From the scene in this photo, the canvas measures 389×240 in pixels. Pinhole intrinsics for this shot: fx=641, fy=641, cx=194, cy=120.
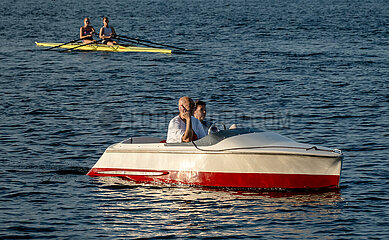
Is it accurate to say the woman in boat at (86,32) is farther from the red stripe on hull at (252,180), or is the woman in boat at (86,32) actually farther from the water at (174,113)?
the red stripe on hull at (252,180)

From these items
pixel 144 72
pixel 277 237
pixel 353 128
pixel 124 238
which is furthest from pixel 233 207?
pixel 144 72

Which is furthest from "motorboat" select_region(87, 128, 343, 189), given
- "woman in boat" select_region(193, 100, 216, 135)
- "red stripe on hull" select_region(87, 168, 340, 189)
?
"woman in boat" select_region(193, 100, 216, 135)

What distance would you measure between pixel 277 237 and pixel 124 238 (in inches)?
92.1

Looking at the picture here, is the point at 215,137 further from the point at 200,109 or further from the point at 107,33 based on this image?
the point at 107,33

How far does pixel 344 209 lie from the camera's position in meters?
11.1

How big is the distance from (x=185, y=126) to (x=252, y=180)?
1.64 meters

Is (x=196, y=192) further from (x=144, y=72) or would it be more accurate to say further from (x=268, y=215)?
(x=144, y=72)

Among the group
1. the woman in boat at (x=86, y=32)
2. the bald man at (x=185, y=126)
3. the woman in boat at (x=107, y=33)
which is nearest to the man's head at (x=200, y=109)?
the bald man at (x=185, y=126)

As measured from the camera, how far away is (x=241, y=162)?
37.4 feet

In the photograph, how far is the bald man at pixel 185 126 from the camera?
11789mm

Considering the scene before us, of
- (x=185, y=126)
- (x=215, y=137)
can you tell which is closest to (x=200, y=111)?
(x=185, y=126)

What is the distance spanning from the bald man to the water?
100 cm

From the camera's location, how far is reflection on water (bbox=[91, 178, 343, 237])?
33.5 ft

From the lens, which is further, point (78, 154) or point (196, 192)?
point (78, 154)
